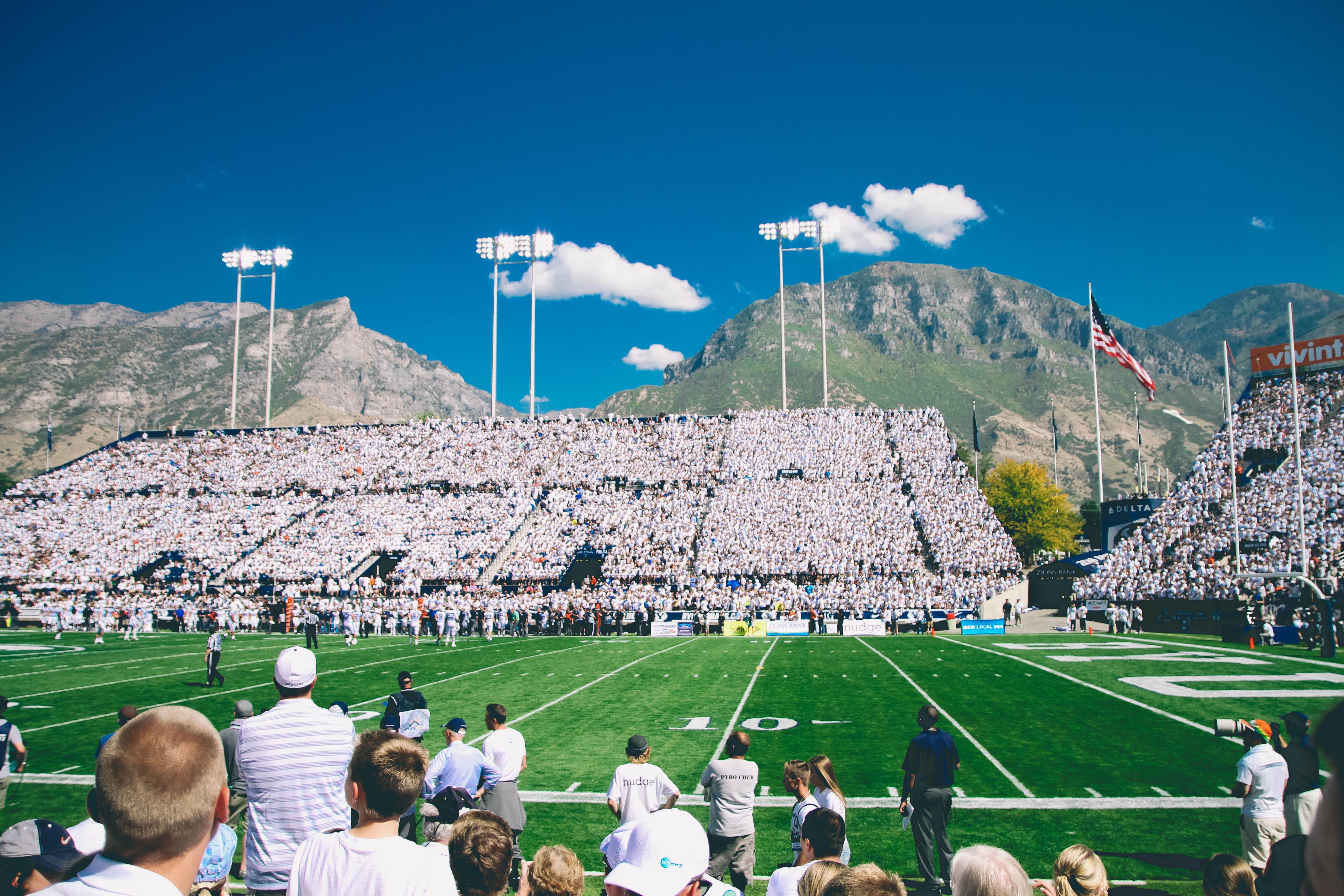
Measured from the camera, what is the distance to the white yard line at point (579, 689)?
Answer: 14.8 meters

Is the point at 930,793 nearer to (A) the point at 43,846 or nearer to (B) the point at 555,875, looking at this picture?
(B) the point at 555,875

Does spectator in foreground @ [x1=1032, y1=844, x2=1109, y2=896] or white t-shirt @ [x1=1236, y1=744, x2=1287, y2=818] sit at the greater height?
spectator in foreground @ [x1=1032, y1=844, x2=1109, y2=896]

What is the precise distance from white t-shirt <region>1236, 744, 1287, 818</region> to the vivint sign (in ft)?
139

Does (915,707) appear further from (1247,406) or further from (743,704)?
(1247,406)

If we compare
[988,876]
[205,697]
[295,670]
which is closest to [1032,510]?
[205,697]

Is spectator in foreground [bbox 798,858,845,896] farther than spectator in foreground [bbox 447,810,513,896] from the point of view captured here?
No

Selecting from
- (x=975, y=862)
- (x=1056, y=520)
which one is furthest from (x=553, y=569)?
(x=1056, y=520)

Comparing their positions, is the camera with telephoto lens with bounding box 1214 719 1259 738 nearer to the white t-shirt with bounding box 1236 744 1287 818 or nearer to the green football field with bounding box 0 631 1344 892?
the white t-shirt with bounding box 1236 744 1287 818

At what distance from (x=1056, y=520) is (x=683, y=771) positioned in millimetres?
75337

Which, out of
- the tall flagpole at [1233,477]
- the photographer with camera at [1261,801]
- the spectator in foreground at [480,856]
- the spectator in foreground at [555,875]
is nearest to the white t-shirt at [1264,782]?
the photographer with camera at [1261,801]

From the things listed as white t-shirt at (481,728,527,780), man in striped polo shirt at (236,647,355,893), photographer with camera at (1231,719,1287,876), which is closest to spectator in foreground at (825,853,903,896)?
man in striped polo shirt at (236,647,355,893)

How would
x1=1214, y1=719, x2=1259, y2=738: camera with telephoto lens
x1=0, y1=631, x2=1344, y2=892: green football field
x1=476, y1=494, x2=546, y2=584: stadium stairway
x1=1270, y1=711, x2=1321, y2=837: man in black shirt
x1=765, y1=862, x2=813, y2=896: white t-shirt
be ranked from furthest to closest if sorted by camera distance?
x1=476, y1=494, x2=546, y2=584: stadium stairway → x1=0, y1=631, x2=1344, y2=892: green football field → x1=1214, y1=719, x2=1259, y2=738: camera with telephoto lens → x1=1270, y1=711, x2=1321, y2=837: man in black shirt → x1=765, y1=862, x2=813, y2=896: white t-shirt

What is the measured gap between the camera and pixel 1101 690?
17.3 m

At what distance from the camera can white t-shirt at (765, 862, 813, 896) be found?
4.04m
